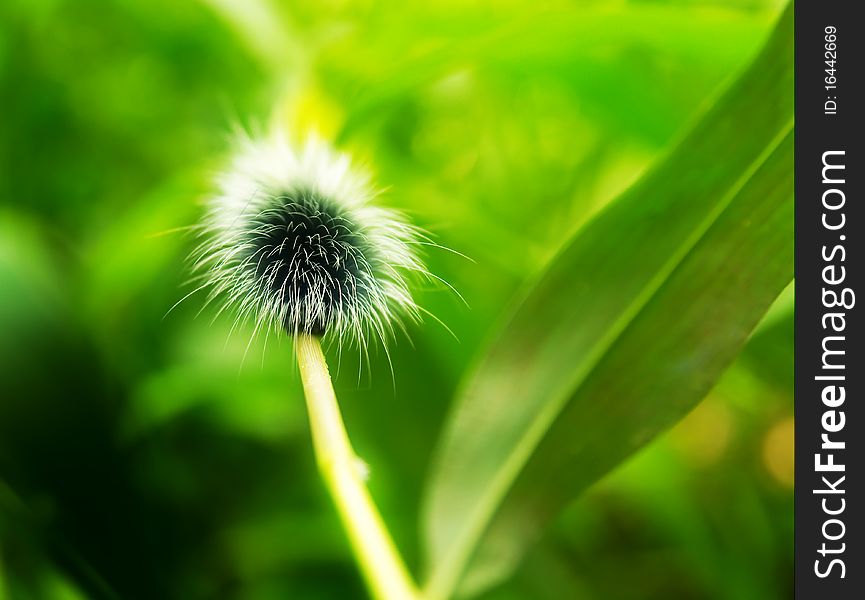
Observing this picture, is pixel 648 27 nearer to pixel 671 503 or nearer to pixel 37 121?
pixel 671 503

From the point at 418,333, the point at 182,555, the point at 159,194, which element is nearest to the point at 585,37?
the point at 418,333

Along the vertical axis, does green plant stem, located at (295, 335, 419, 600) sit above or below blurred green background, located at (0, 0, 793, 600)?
below
